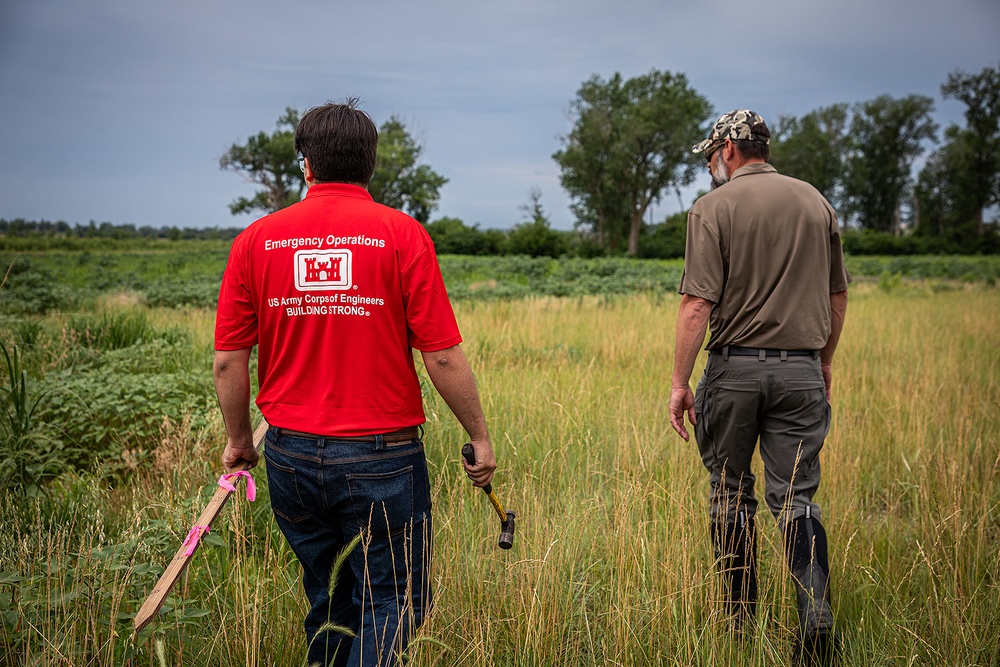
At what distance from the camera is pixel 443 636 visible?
110 inches

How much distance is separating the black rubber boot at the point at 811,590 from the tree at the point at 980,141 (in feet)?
259

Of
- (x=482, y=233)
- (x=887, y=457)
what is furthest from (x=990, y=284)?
(x=482, y=233)

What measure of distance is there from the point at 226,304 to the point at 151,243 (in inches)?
2669

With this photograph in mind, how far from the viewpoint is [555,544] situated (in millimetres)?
3162

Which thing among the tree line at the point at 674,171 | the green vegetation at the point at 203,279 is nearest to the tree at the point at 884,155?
the tree line at the point at 674,171

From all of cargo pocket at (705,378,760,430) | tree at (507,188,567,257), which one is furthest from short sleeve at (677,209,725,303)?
tree at (507,188,567,257)

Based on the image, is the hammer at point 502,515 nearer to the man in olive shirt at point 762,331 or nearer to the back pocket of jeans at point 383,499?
the back pocket of jeans at point 383,499

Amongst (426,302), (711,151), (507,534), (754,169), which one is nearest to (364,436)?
(426,302)

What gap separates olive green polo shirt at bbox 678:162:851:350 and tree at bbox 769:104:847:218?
68.3 meters

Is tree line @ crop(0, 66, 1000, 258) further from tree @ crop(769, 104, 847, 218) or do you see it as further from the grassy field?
the grassy field

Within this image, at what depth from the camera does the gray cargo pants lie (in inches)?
122

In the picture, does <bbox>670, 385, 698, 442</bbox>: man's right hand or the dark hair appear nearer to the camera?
the dark hair

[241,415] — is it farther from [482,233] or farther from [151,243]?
[151,243]

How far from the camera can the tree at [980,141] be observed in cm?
6788
